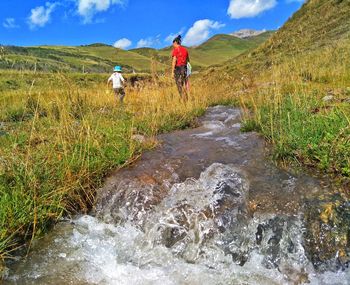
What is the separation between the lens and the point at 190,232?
410 centimetres

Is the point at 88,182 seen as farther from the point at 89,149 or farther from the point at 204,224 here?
the point at 204,224

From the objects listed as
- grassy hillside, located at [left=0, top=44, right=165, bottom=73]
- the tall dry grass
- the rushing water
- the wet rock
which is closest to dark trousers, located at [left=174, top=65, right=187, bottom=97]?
grassy hillside, located at [left=0, top=44, right=165, bottom=73]

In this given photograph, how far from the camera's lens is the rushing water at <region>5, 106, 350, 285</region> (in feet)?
11.6

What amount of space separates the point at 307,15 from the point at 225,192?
84.7 ft

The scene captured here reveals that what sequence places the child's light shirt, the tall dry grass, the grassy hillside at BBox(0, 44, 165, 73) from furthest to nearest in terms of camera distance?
1. the child's light shirt
2. the grassy hillside at BBox(0, 44, 165, 73)
3. the tall dry grass

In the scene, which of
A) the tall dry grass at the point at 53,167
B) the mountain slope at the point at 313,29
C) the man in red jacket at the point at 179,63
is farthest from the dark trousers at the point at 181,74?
the mountain slope at the point at 313,29

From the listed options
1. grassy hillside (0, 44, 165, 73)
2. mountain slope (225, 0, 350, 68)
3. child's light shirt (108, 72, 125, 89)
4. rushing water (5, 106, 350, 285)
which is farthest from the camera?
mountain slope (225, 0, 350, 68)

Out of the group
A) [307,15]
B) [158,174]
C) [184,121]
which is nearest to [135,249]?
[158,174]

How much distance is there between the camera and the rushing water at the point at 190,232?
140 inches

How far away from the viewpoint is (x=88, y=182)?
16.4 feet

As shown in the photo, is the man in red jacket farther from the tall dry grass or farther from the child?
the tall dry grass

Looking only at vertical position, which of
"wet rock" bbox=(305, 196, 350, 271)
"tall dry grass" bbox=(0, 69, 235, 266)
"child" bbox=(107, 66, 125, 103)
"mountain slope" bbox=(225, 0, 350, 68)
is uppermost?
"mountain slope" bbox=(225, 0, 350, 68)

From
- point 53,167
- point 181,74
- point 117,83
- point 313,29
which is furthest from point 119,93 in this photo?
point 313,29

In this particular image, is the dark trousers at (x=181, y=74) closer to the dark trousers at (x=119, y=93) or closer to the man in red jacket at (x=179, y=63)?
the man in red jacket at (x=179, y=63)
